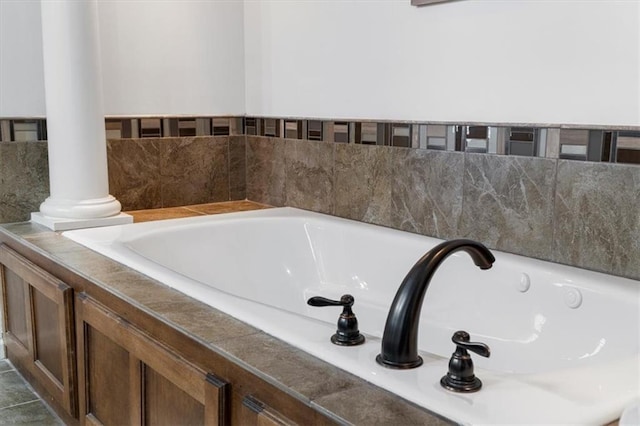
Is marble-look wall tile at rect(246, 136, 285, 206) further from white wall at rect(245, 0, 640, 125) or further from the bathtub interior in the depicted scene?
the bathtub interior

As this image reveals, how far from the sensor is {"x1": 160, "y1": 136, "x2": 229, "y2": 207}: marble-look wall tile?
10.8 feet

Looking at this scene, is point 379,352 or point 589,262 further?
point 589,262

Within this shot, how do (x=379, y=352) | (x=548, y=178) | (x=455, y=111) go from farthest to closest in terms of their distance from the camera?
(x=455, y=111) → (x=548, y=178) → (x=379, y=352)

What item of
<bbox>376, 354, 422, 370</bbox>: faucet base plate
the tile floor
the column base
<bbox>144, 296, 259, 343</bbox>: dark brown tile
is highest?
the column base

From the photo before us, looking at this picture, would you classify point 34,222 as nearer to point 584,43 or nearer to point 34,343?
point 34,343

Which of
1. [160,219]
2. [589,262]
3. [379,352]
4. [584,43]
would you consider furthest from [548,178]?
[160,219]

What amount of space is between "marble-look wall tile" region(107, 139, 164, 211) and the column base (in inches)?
12.2

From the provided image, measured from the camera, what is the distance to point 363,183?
279cm

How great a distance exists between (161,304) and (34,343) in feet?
3.43

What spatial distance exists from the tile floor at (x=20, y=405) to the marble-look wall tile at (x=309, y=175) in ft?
4.50

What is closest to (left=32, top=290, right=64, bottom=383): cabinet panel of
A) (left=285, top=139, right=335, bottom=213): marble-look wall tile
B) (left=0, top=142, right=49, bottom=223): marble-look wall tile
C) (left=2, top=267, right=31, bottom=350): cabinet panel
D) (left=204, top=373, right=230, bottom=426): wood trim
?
(left=2, top=267, right=31, bottom=350): cabinet panel

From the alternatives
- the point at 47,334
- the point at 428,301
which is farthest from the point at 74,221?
the point at 428,301

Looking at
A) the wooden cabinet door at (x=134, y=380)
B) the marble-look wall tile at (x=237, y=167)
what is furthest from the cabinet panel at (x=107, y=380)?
the marble-look wall tile at (x=237, y=167)

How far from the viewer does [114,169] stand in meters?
3.14
